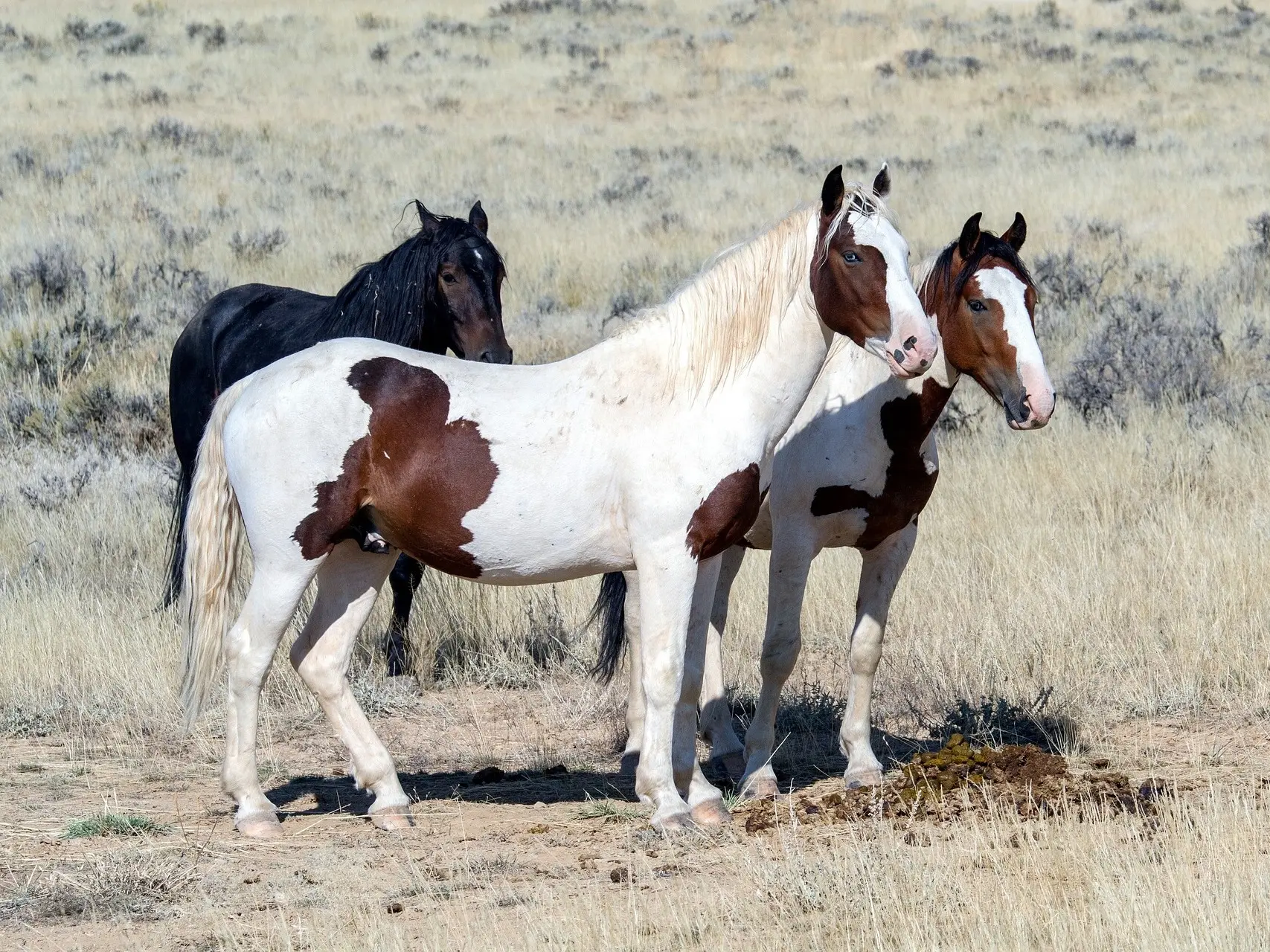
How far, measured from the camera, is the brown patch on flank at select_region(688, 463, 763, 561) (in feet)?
16.9

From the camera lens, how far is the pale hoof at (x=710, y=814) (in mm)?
5410

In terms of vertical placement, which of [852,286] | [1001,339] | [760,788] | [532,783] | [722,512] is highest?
[852,286]

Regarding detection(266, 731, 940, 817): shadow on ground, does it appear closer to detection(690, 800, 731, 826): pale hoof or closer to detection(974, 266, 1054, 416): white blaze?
detection(690, 800, 731, 826): pale hoof

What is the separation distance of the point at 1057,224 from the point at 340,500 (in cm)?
1606

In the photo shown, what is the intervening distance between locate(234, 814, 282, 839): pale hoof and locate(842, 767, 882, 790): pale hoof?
7.06 ft

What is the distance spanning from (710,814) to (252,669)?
1702 mm

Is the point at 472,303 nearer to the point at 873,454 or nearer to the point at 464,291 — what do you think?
the point at 464,291

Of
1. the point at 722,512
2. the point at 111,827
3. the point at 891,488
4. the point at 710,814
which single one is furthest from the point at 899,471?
the point at 111,827

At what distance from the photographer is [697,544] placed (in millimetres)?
5168

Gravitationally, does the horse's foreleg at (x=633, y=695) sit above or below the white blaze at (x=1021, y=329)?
below

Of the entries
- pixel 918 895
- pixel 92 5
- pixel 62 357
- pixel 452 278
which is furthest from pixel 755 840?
pixel 92 5

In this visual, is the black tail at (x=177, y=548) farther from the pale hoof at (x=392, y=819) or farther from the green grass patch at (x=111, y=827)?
the pale hoof at (x=392, y=819)

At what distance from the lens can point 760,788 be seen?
5.90 m

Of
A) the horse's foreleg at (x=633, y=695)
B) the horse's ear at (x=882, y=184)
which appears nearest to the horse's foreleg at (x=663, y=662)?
the horse's foreleg at (x=633, y=695)
